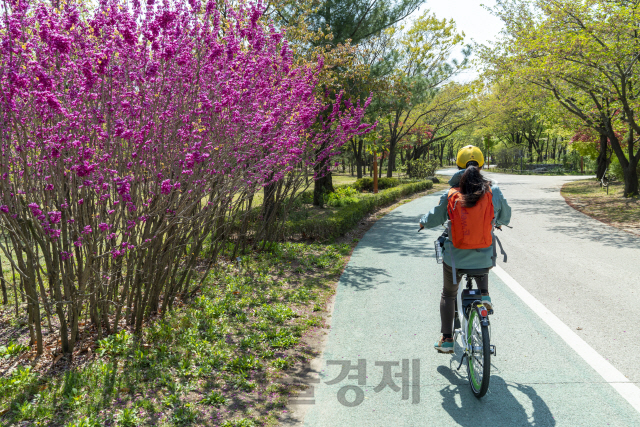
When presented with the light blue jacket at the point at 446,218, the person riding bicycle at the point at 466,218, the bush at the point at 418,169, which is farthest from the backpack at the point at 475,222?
the bush at the point at 418,169

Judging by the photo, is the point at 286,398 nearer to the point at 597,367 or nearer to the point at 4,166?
the point at 597,367

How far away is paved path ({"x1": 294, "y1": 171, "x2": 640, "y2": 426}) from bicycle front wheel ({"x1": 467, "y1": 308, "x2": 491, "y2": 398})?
13 cm

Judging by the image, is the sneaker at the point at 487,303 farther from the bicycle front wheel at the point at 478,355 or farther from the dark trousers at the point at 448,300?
the dark trousers at the point at 448,300

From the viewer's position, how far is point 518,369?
155 inches

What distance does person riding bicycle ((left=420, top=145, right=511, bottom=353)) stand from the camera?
141 inches

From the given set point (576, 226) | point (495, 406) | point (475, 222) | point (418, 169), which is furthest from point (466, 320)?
point (418, 169)

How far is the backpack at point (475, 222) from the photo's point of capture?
3619 mm

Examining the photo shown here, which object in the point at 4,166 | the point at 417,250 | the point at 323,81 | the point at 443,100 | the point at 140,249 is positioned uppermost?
the point at 443,100

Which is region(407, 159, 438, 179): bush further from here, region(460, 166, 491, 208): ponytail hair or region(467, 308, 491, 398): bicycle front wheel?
region(467, 308, 491, 398): bicycle front wheel

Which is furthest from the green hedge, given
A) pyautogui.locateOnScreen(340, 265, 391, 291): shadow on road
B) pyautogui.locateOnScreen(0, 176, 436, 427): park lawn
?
pyautogui.locateOnScreen(0, 176, 436, 427): park lawn

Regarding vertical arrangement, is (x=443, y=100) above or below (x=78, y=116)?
above

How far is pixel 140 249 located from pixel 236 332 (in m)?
1.32

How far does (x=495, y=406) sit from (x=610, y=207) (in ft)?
50.7

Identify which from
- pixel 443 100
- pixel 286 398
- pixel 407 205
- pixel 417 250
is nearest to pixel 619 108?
pixel 407 205
